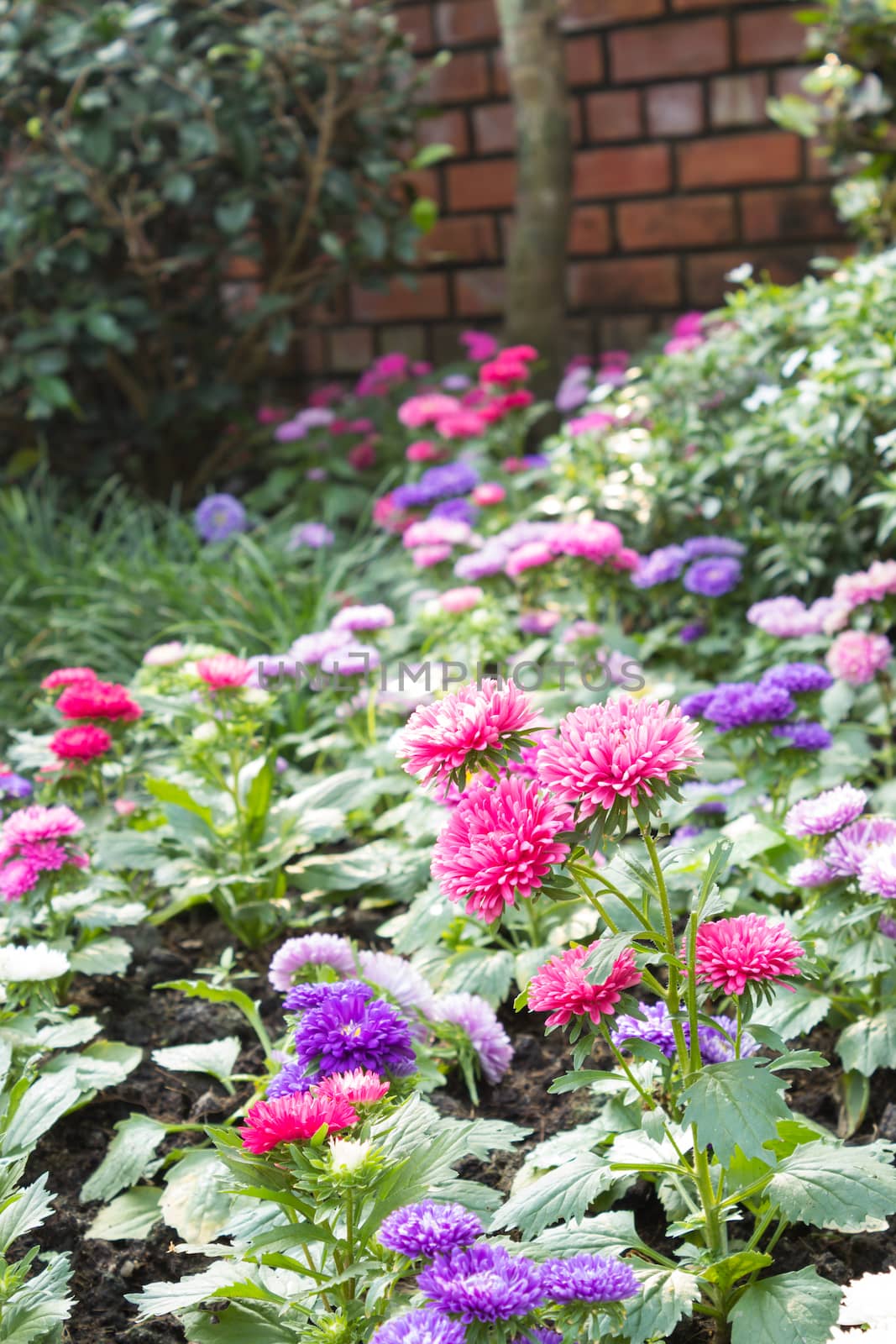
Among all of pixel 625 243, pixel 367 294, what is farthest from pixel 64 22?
pixel 625 243

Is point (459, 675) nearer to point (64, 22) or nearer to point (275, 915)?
point (275, 915)

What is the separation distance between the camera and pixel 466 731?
939mm

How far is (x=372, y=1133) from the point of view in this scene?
981 millimetres

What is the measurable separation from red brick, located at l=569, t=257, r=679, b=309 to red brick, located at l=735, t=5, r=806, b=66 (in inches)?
22.8

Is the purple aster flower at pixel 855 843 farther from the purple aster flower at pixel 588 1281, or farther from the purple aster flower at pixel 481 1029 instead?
the purple aster flower at pixel 588 1281

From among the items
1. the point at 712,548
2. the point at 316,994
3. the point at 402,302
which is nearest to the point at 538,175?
the point at 402,302

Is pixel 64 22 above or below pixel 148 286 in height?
above

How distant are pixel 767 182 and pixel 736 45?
381mm

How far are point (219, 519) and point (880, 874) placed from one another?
2.30 meters

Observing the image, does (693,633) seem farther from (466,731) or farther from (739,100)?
(739,100)

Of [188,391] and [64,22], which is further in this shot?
[188,391]

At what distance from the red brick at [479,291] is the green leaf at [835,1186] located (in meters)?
3.39

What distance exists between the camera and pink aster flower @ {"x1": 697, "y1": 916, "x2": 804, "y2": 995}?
3.27ft

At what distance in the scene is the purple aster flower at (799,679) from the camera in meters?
1.66
